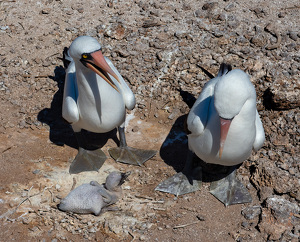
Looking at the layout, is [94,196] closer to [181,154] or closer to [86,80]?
[86,80]

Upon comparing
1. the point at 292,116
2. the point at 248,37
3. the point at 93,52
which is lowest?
the point at 292,116

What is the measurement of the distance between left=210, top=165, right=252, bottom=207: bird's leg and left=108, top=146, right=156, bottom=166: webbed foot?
1035 millimetres

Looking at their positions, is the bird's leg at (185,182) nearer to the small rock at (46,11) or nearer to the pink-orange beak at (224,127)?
the pink-orange beak at (224,127)

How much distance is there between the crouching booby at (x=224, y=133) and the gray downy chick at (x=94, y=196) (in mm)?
617

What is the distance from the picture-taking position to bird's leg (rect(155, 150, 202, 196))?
600 cm

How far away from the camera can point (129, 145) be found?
22.6 feet

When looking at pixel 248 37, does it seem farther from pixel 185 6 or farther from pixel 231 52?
pixel 185 6

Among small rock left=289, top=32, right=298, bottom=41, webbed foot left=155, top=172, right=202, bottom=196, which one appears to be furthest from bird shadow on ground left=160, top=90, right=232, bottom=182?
small rock left=289, top=32, right=298, bottom=41

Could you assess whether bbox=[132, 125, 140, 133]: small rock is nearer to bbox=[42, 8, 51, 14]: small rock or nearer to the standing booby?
the standing booby

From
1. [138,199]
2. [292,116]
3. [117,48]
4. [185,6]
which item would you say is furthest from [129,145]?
[185,6]

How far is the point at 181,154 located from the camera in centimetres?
666

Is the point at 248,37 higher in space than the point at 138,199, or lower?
higher

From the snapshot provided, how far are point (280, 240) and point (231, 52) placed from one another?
3455 millimetres

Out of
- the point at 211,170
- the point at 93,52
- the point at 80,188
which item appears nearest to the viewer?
the point at 93,52
